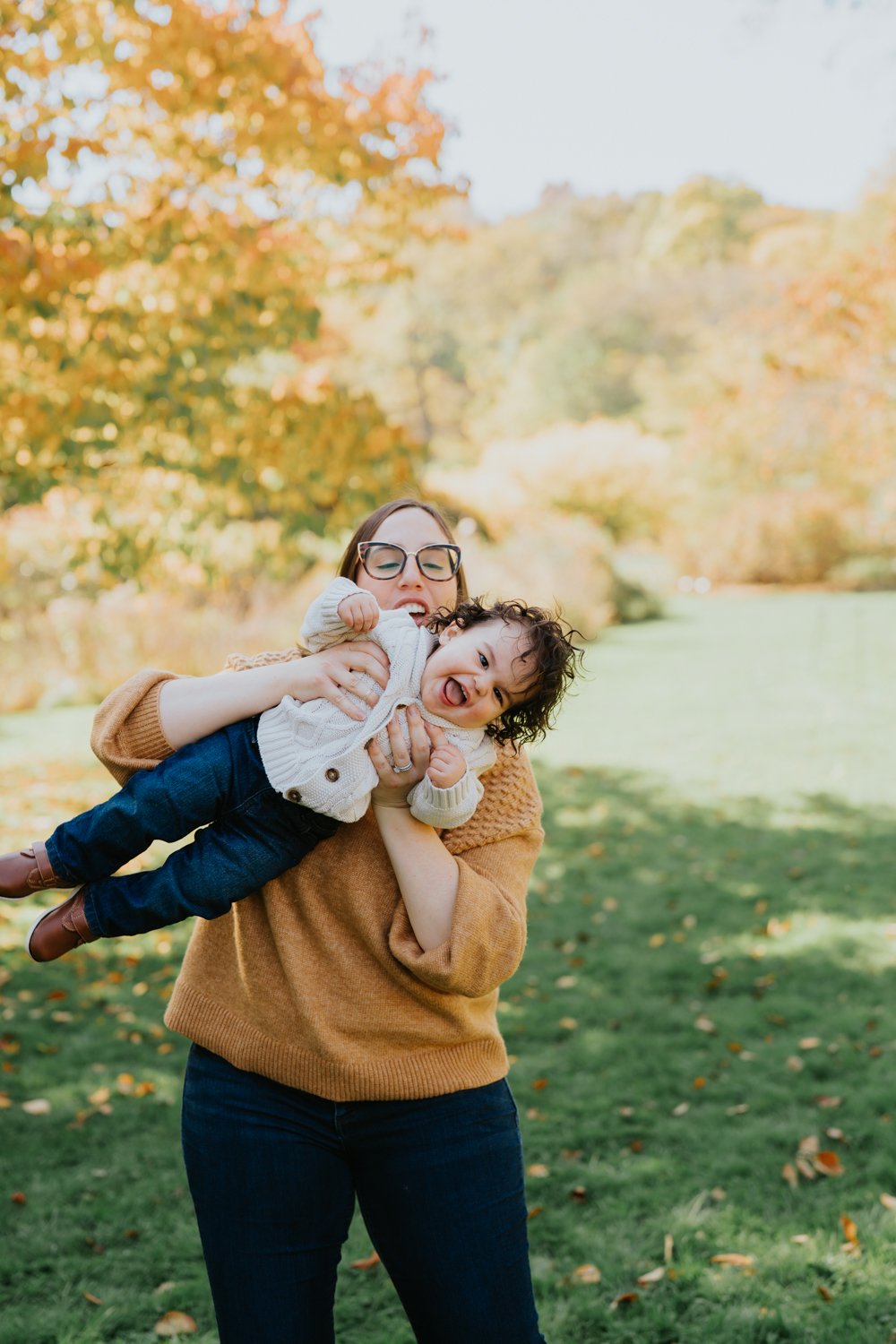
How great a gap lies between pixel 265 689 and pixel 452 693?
0.94 feet

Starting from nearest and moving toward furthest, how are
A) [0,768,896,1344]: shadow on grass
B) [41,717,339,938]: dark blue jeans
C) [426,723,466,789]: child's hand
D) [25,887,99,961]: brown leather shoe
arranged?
[426,723,466,789]: child's hand < [41,717,339,938]: dark blue jeans < [25,887,99,961]: brown leather shoe < [0,768,896,1344]: shadow on grass

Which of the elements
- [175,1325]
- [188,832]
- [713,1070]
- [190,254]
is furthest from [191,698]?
[190,254]

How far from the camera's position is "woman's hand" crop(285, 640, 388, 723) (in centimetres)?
174

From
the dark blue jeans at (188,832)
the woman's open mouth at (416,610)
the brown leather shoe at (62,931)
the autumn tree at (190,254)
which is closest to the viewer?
the dark blue jeans at (188,832)

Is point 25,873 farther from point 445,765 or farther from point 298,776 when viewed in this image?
point 445,765

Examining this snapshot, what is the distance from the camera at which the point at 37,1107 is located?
422 centimetres

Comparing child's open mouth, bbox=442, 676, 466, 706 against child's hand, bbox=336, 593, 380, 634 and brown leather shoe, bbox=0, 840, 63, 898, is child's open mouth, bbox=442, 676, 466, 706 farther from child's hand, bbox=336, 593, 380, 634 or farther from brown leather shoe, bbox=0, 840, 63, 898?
Answer: brown leather shoe, bbox=0, 840, 63, 898

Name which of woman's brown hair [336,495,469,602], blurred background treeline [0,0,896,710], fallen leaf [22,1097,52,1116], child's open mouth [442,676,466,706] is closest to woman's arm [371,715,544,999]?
child's open mouth [442,676,466,706]

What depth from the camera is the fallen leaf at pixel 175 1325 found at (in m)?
2.98

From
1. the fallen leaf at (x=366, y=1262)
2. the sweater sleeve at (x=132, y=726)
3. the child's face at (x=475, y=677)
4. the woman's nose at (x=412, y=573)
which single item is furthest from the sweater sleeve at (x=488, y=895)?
the fallen leaf at (x=366, y=1262)

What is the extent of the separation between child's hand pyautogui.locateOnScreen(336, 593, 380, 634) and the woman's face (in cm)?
25

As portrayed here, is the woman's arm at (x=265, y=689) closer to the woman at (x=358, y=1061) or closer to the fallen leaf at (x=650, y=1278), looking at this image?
the woman at (x=358, y=1061)

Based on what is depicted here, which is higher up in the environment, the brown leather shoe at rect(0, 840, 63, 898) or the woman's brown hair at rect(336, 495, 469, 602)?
the woman's brown hair at rect(336, 495, 469, 602)

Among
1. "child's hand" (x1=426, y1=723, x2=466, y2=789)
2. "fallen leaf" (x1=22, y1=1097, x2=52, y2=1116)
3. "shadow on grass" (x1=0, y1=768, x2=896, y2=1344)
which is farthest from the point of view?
"fallen leaf" (x1=22, y1=1097, x2=52, y2=1116)
